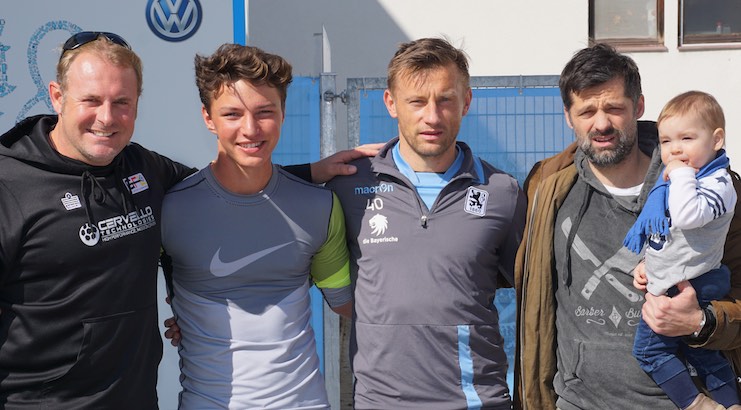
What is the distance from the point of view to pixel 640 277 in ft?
9.72

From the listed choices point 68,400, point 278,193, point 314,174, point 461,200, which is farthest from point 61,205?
point 461,200

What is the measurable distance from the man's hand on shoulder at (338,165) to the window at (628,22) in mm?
6365

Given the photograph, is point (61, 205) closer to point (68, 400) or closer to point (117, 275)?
point (117, 275)

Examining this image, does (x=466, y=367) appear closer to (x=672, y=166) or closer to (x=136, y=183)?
(x=672, y=166)

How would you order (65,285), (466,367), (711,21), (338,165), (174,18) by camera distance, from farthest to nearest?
(711,21), (174,18), (338,165), (466,367), (65,285)

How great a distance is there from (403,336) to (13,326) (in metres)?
1.32

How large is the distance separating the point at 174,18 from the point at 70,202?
240cm

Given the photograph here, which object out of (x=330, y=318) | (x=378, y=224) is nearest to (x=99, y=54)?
(x=378, y=224)

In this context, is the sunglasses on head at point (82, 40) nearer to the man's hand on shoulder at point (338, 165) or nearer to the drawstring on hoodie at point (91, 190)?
the drawstring on hoodie at point (91, 190)

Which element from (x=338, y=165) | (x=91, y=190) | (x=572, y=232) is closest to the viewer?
(x=91, y=190)

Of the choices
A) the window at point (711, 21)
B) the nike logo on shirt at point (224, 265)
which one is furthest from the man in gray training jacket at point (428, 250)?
the window at point (711, 21)

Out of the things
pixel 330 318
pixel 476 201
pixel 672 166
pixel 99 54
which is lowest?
pixel 330 318

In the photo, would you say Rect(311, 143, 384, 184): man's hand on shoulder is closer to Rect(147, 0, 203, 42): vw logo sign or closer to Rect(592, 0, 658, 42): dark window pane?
Rect(147, 0, 203, 42): vw logo sign

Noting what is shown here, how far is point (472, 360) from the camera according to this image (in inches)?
119
